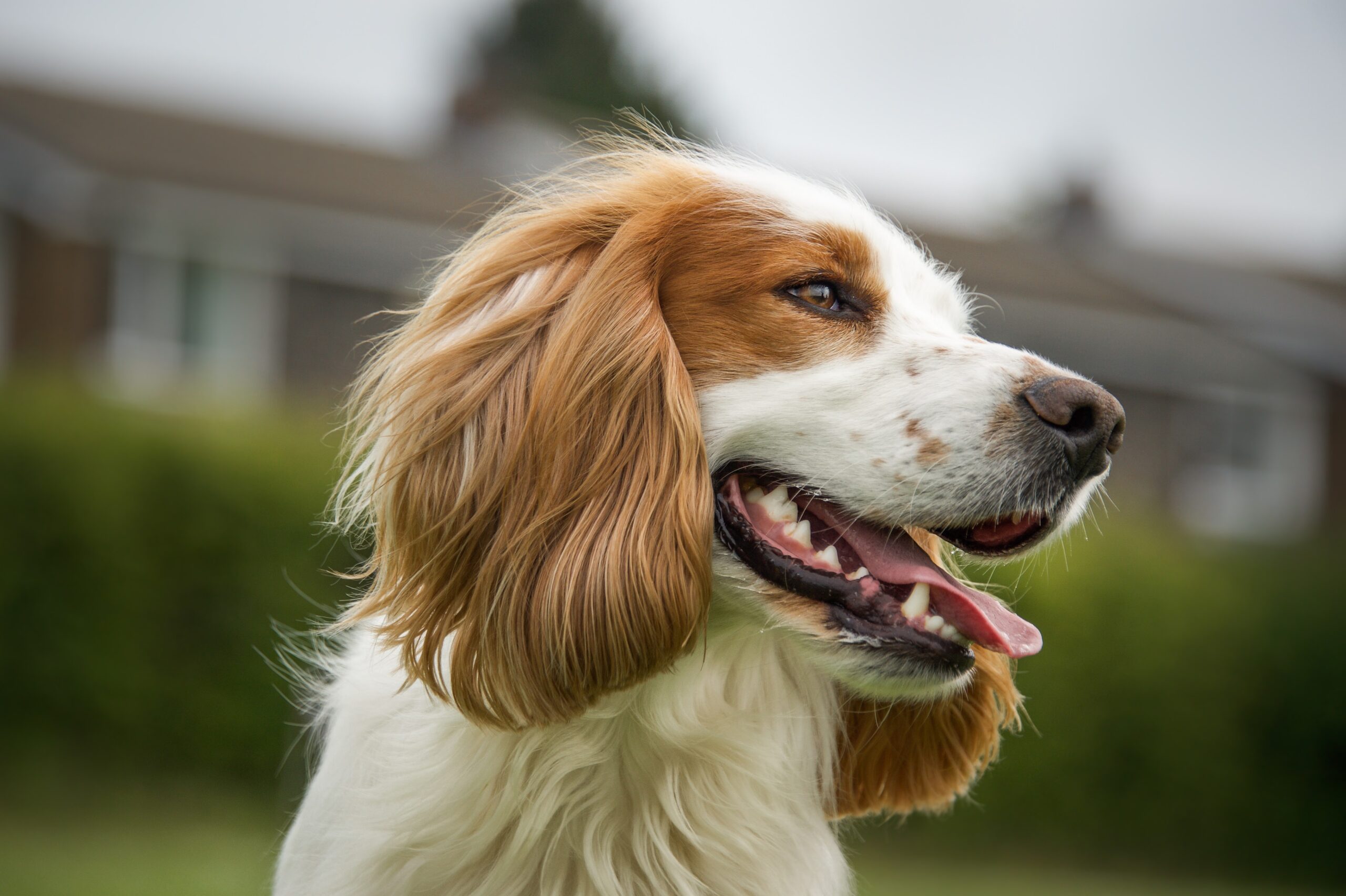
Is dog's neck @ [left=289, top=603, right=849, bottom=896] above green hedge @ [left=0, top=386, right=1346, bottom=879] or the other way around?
above

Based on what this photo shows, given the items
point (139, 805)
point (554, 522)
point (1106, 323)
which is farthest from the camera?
point (1106, 323)

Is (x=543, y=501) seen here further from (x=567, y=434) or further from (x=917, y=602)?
(x=917, y=602)

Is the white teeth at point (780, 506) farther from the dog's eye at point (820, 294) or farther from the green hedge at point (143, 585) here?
the green hedge at point (143, 585)

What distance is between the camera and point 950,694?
2371 mm

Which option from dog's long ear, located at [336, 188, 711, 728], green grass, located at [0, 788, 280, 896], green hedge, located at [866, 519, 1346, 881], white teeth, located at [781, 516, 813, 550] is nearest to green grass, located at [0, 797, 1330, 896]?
green grass, located at [0, 788, 280, 896]

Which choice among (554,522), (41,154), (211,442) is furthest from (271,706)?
(41,154)

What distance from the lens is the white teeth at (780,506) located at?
7.91 ft

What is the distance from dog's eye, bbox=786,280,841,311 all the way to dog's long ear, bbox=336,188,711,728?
0.30m

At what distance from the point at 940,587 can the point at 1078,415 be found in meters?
0.43

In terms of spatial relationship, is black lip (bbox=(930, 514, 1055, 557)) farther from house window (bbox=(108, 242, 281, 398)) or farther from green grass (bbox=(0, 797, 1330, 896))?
house window (bbox=(108, 242, 281, 398))

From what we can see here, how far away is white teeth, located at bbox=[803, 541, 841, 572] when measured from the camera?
7.66 ft

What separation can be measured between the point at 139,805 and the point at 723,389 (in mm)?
7377

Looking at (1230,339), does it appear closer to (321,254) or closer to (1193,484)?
(1193,484)

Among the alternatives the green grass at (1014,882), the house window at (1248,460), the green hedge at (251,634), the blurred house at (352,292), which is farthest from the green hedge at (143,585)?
the house window at (1248,460)
